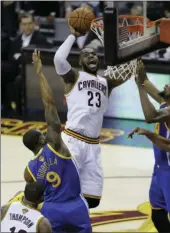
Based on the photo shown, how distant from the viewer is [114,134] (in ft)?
37.8

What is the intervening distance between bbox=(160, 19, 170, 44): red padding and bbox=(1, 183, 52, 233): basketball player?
1.37m

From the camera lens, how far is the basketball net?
17.7ft

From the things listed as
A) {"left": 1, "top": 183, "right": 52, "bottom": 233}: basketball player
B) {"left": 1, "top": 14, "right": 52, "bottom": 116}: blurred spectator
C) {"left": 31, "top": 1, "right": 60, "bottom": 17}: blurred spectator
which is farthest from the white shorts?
{"left": 31, "top": 1, "right": 60, "bottom": 17}: blurred spectator

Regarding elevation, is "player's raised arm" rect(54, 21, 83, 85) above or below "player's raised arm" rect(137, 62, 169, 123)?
above

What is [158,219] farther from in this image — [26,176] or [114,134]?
[114,134]

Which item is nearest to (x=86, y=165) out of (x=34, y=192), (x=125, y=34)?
(x=34, y=192)

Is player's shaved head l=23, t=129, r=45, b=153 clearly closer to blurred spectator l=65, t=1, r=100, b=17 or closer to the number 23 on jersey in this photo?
the number 23 on jersey

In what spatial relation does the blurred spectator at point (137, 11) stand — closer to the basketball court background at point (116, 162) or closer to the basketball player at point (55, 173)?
the basketball court background at point (116, 162)

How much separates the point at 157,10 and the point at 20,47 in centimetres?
245

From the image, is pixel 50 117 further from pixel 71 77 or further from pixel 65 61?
pixel 71 77

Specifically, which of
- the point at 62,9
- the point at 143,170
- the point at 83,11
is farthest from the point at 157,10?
the point at 83,11

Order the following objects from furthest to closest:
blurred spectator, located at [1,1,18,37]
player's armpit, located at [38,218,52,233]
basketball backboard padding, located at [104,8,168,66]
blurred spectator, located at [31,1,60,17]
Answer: blurred spectator, located at [31,1,60,17] < blurred spectator, located at [1,1,18,37] < player's armpit, located at [38,218,52,233] < basketball backboard padding, located at [104,8,168,66]

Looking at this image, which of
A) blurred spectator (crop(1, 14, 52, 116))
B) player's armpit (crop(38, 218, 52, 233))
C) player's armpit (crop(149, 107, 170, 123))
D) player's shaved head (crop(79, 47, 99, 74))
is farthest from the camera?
blurred spectator (crop(1, 14, 52, 116))

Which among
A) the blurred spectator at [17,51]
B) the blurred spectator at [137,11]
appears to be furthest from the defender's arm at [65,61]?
the blurred spectator at [137,11]
